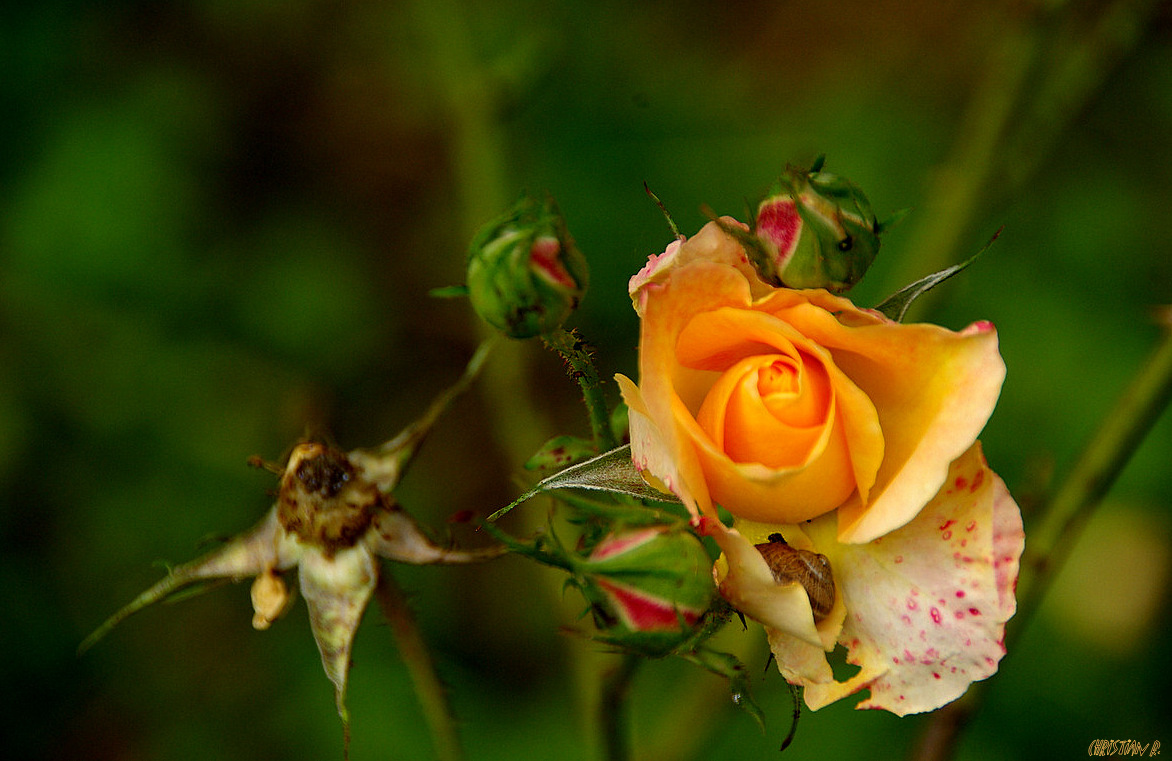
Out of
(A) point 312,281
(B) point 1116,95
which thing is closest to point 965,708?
(A) point 312,281

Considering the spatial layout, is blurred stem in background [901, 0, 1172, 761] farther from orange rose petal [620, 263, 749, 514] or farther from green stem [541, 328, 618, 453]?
orange rose petal [620, 263, 749, 514]

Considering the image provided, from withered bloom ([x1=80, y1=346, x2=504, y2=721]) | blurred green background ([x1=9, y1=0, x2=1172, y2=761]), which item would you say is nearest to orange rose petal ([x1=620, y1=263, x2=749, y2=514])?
withered bloom ([x1=80, y1=346, x2=504, y2=721])

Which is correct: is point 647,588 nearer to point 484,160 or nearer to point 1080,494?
point 1080,494

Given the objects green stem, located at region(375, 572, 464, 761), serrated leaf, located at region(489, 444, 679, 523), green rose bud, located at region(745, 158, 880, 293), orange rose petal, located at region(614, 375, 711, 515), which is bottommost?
green stem, located at region(375, 572, 464, 761)

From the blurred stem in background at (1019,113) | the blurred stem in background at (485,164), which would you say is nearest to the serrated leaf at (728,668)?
the blurred stem in background at (485,164)

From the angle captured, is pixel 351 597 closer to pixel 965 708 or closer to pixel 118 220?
pixel 965 708

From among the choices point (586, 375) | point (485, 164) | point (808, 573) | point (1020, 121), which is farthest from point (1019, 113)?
point (808, 573)
